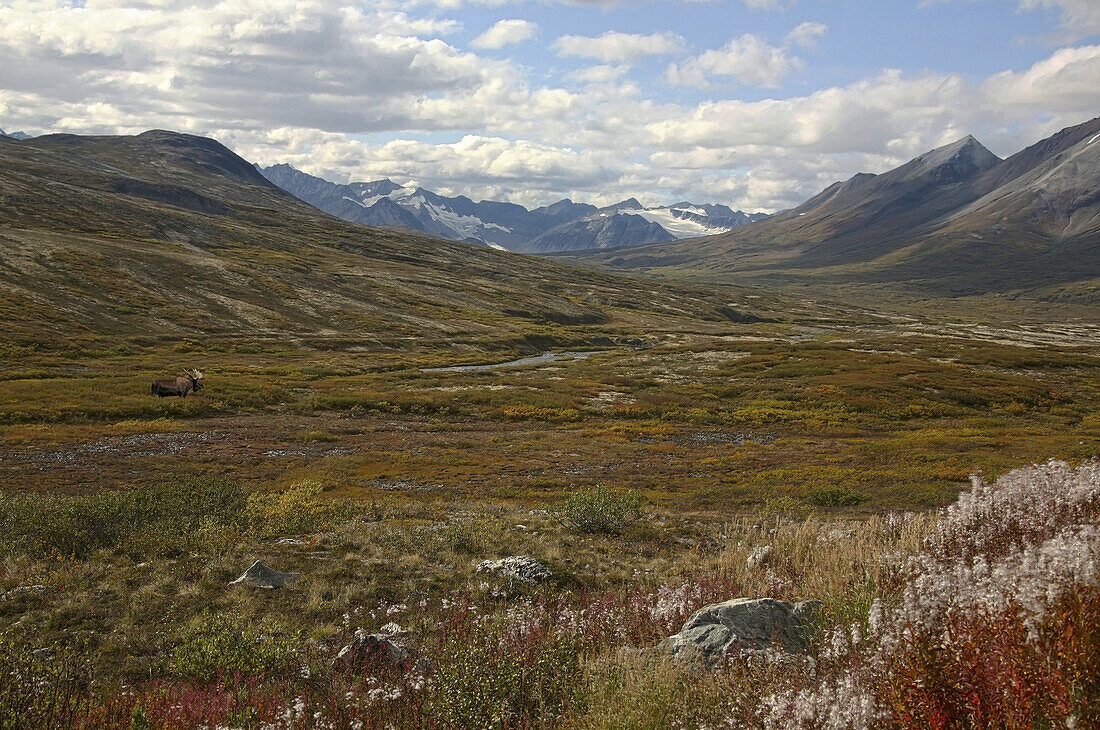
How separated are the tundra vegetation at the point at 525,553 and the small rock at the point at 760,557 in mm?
137

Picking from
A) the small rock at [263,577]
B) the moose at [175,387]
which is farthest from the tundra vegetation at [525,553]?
the moose at [175,387]

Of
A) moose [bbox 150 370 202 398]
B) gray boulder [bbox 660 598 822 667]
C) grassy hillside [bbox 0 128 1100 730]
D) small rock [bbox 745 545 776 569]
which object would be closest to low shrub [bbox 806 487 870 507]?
grassy hillside [bbox 0 128 1100 730]

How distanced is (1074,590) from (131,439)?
4568cm

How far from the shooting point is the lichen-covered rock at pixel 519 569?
14180 millimetres

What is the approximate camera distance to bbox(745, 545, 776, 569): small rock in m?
13.0

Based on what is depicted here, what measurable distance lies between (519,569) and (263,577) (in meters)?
5.96

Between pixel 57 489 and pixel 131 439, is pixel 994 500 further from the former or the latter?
pixel 131 439

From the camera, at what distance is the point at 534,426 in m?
52.1

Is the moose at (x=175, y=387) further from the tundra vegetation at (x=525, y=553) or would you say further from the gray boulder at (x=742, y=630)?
the gray boulder at (x=742, y=630)

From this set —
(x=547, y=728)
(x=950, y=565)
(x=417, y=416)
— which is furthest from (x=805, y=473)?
(x=417, y=416)

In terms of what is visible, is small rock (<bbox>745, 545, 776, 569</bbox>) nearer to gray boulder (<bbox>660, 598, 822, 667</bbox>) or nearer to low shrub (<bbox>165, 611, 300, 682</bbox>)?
gray boulder (<bbox>660, 598, 822, 667</bbox>)

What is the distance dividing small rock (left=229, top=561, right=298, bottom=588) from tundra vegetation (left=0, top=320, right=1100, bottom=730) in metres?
0.31

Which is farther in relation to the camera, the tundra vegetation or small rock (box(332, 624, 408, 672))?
small rock (box(332, 624, 408, 672))

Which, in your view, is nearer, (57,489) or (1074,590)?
(1074,590)
